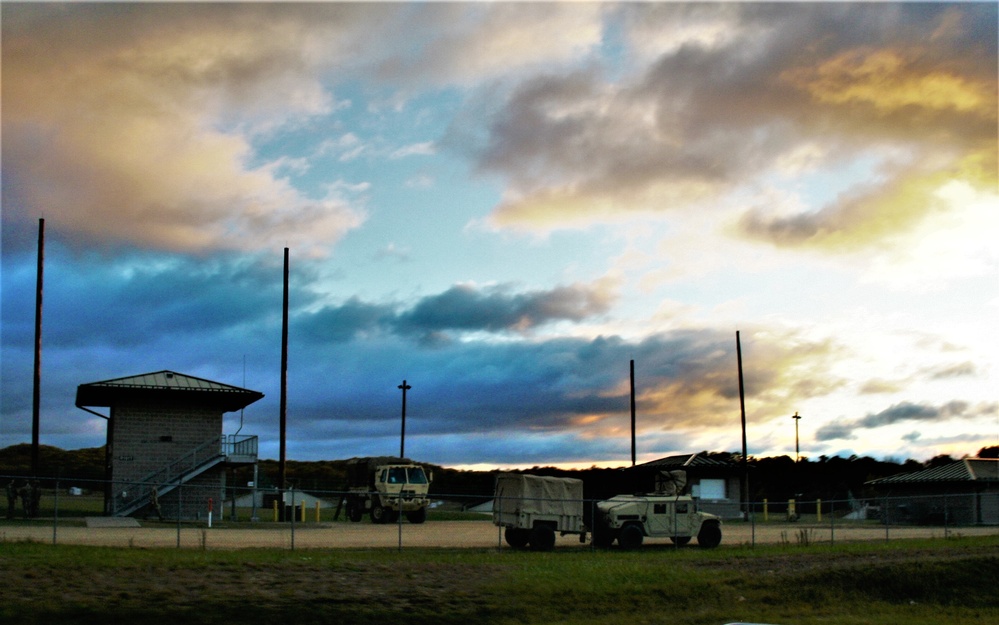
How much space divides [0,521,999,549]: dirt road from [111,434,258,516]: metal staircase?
5.35 m

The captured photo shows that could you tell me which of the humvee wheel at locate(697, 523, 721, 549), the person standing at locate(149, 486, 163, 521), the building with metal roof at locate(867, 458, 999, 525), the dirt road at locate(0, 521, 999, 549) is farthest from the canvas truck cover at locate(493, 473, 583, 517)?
the building with metal roof at locate(867, 458, 999, 525)

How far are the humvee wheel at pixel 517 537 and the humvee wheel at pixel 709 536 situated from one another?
571 cm

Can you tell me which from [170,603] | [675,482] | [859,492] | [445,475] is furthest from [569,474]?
[170,603]

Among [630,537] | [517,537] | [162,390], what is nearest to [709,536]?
[630,537]

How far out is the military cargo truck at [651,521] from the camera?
1207 inches

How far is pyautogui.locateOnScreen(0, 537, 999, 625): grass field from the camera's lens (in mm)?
16953

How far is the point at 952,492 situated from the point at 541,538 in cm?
3540

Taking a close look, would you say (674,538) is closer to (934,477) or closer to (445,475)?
(934,477)

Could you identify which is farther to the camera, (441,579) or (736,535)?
(736,535)

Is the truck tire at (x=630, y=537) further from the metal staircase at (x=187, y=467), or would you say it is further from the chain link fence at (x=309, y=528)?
the metal staircase at (x=187, y=467)

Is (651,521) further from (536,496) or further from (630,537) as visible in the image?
(536,496)

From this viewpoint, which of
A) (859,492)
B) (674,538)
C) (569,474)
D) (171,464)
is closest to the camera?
(674,538)

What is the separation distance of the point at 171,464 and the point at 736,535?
2487cm

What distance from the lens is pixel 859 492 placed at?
79.5 m
